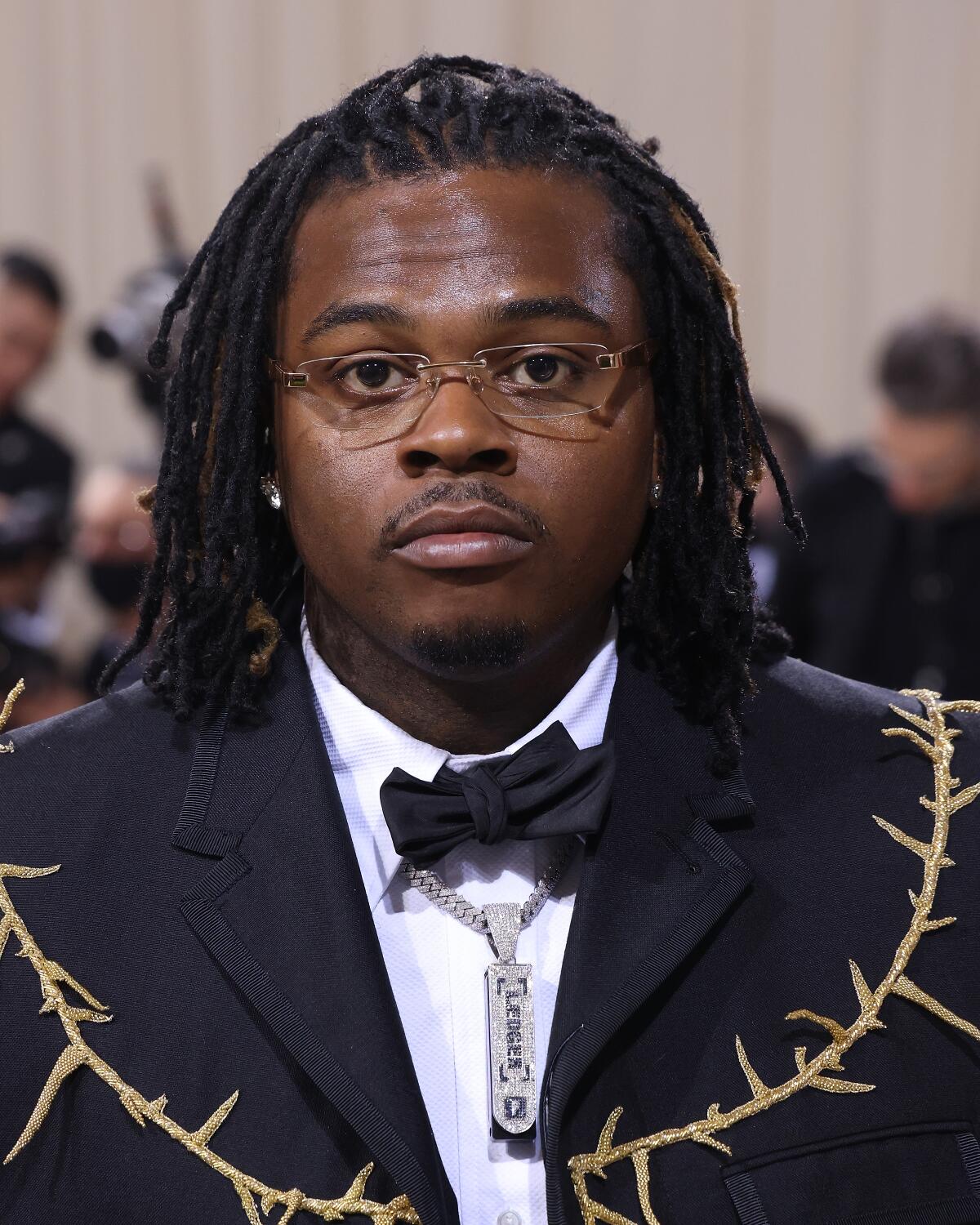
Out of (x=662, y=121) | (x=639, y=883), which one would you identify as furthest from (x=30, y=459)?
(x=639, y=883)

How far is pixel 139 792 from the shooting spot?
1722mm

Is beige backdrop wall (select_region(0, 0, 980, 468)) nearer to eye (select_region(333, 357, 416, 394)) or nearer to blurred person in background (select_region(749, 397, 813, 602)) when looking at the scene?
blurred person in background (select_region(749, 397, 813, 602))

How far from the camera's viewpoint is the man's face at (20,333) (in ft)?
15.8

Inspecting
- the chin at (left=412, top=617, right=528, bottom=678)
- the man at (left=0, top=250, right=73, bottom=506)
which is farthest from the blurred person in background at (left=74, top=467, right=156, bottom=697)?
the chin at (left=412, top=617, right=528, bottom=678)

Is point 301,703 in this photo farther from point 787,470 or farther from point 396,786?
point 787,470

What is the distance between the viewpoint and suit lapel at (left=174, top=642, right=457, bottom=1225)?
5.03 ft

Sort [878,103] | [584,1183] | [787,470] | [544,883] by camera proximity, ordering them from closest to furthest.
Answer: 1. [584,1183]
2. [544,883]
3. [787,470]
4. [878,103]

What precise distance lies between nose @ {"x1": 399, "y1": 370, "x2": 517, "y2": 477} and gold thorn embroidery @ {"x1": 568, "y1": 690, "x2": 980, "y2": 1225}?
0.59 metres

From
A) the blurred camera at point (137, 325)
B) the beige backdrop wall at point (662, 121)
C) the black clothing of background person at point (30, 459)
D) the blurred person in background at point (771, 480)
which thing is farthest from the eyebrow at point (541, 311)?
the beige backdrop wall at point (662, 121)

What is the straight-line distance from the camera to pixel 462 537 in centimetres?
159

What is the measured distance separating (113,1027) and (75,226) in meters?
4.68

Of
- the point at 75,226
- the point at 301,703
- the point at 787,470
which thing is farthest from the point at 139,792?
the point at 75,226

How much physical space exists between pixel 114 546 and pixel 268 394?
207 centimetres

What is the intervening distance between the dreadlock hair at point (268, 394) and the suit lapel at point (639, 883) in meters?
0.04
